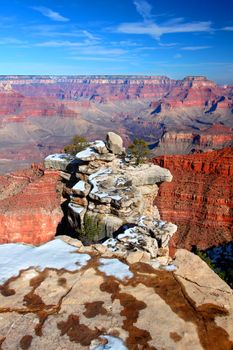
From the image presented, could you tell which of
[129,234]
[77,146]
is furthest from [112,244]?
[77,146]

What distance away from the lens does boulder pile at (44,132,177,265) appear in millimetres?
18781

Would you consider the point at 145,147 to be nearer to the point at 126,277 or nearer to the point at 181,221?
the point at 181,221

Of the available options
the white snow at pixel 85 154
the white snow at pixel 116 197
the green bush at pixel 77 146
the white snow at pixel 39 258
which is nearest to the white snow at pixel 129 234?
the white snow at pixel 39 258

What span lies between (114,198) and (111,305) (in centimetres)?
1368

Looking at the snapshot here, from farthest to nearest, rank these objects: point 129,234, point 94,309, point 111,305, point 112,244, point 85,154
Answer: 1. point 85,154
2. point 129,234
3. point 112,244
4. point 111,305
5. point 94,309

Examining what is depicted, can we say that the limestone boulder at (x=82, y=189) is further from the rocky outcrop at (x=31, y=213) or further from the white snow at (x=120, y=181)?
the rocky outcrop at (x=31, y=213)

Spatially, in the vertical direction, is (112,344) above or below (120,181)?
above

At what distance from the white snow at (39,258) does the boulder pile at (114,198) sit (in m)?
1.85

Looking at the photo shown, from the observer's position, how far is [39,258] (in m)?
14.3

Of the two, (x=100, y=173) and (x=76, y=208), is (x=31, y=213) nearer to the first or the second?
(x=76, y=208)

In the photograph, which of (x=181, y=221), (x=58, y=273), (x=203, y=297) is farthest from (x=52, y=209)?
(x=181, y=221)

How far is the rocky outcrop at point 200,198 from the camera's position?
163 feet

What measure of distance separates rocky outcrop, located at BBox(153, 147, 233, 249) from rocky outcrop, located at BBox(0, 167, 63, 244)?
74.8ft

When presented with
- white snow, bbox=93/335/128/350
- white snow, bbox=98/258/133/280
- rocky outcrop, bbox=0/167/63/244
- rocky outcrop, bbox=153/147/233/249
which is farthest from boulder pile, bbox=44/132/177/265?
rocky outcrop, bbox=153/147/233/249
